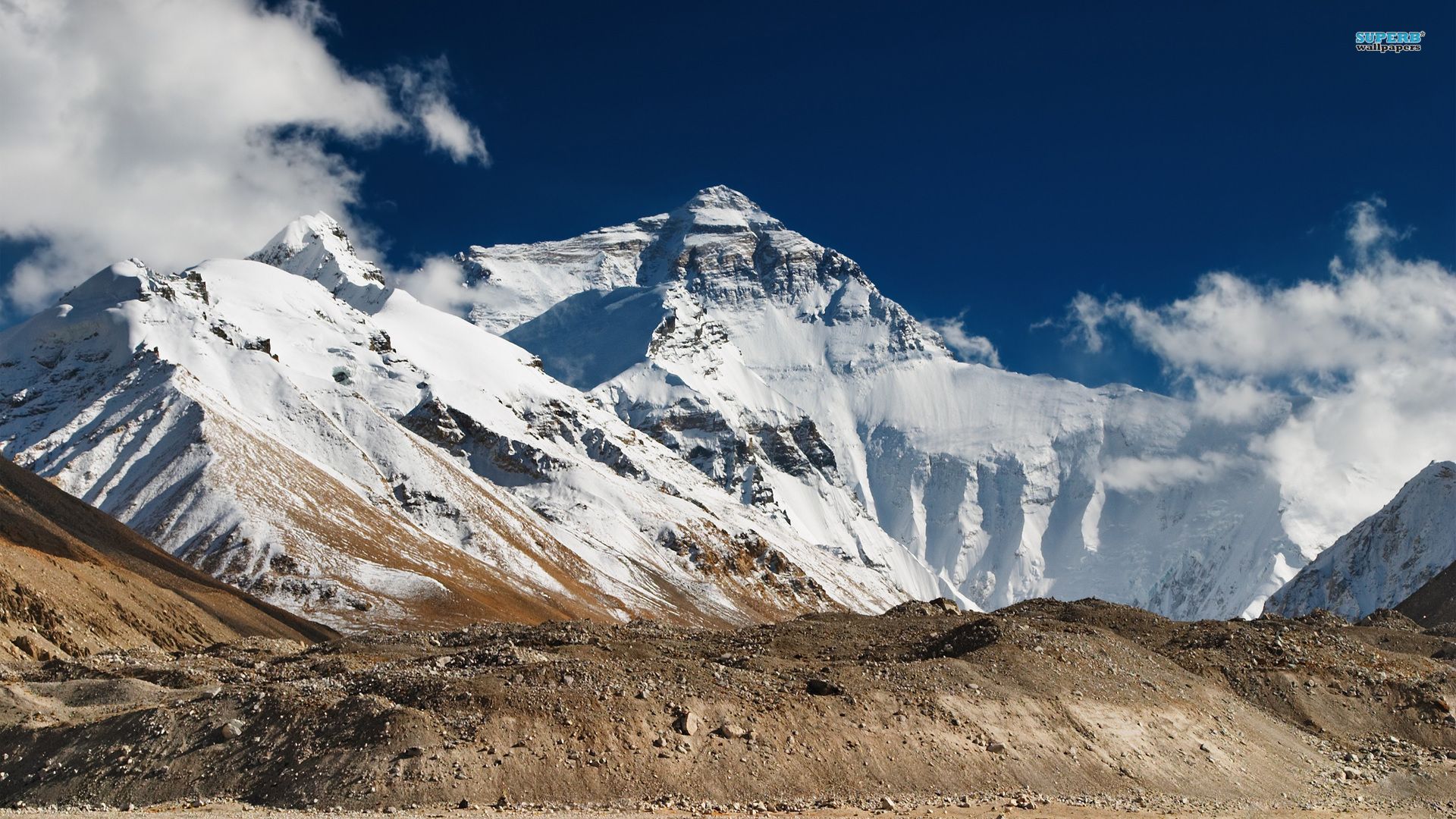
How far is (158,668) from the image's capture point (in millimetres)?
56531

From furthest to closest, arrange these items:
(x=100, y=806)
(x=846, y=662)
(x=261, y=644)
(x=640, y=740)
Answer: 1. (x=261, y=644)
2. (x=846, y=662)
3. (x=640, y=740)
4. (x=100, y=806)

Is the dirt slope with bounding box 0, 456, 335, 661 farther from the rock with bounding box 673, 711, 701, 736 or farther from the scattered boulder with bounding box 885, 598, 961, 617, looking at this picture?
the scattered boulder with bounding box 885, 598, 961, 617

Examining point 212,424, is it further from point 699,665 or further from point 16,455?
point 699,665

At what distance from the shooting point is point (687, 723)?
3972 centimetres

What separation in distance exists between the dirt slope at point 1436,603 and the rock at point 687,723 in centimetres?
9086

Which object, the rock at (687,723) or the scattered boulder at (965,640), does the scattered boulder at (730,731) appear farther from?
the scattered boulder at (965,640)

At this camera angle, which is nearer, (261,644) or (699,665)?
(699,665)

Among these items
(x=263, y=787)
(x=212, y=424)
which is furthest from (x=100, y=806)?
(x=212, y=424)

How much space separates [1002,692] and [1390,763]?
646 inches

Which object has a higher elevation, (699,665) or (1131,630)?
(1131,630)

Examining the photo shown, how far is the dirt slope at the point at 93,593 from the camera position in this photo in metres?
81.6

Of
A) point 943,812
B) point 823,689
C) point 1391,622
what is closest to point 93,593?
point 823,689

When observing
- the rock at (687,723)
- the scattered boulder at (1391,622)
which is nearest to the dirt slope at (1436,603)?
the scattered boulder at (1391,622)

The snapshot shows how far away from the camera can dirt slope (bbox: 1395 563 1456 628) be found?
358ft
